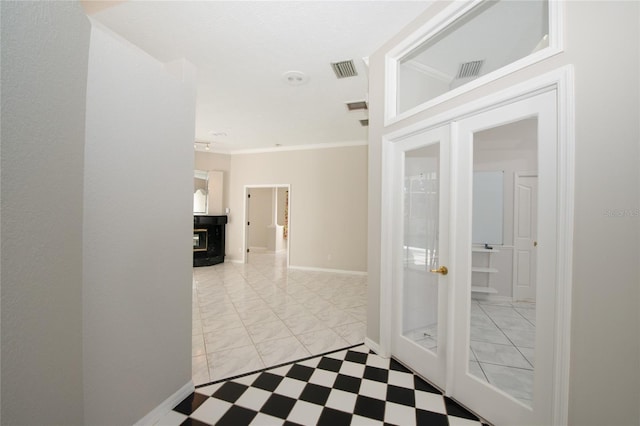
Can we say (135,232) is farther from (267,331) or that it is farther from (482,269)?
(482,269)

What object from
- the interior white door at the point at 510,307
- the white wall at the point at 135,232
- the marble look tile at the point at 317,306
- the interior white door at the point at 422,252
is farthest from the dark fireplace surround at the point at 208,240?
the interior white door at the point at 510,307

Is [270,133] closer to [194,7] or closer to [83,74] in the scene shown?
[194,7]

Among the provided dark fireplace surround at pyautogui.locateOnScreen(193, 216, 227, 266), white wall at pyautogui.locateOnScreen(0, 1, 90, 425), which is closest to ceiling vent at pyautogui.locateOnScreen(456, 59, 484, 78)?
white wall at pyautogui.locateOnScreen(0, 1, 90, 425)

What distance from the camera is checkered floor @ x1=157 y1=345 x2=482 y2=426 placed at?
66.7 inches

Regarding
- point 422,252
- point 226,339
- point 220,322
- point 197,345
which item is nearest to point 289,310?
Answer: point 220,322

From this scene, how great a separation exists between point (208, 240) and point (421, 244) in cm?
587

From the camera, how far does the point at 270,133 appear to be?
5.43m

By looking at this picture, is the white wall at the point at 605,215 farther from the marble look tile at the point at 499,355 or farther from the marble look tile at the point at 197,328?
the marble look tile at the point at 197,328

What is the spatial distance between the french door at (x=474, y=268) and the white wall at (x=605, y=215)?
0.12 meters

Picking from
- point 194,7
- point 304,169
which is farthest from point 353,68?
point 304,169

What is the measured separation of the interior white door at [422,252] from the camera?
197cm

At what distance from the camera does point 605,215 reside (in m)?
1.13

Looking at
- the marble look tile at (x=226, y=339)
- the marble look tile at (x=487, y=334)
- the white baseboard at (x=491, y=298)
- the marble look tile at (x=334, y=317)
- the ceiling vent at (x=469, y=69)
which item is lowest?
the marble look tile at (x=226, y=339)

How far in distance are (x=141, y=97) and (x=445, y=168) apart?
2130 millimetres
